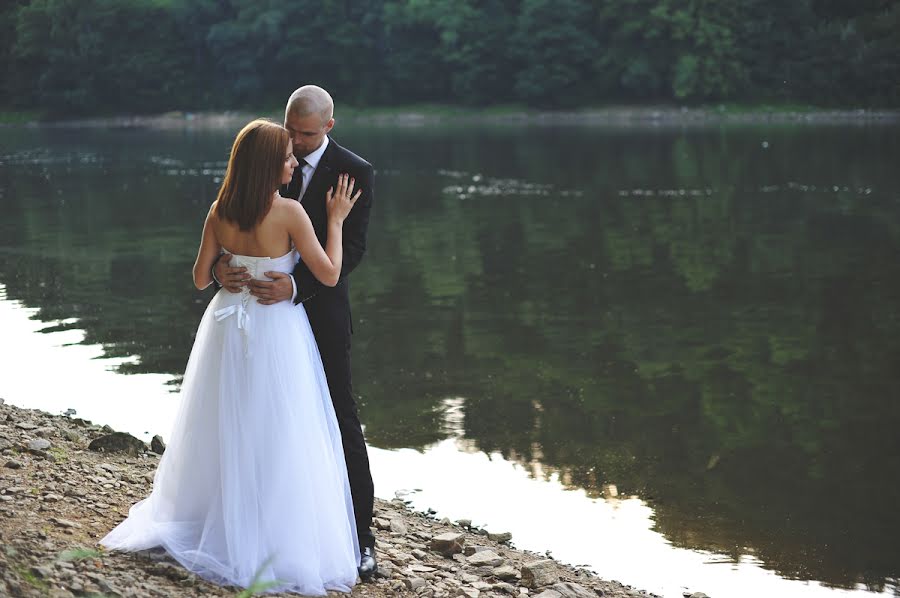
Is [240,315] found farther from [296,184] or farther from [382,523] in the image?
→ [382,523]

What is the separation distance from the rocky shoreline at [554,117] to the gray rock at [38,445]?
64654 millimetres

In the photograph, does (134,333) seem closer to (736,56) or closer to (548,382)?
(548,382)

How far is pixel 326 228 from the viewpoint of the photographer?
5.86 m

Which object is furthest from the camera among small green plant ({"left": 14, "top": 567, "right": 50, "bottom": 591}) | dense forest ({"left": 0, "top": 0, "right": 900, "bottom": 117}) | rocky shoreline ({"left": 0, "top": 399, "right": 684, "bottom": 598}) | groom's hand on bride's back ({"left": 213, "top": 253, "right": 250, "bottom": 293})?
dense forest ({"left": 0, "top": 0, "right": 900, "bottom": 117})

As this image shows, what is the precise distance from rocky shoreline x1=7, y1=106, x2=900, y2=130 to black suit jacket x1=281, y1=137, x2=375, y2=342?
6543 centimetres

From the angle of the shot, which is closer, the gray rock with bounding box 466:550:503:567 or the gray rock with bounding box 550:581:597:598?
the gray rock with bounding box 550:581:597:598

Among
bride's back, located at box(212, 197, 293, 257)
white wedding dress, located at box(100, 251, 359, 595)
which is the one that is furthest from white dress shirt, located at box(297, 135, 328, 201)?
white wedding dress, located at box(100, 251, 359, 595)

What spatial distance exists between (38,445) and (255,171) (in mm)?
3384

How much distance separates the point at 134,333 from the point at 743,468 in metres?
8.28

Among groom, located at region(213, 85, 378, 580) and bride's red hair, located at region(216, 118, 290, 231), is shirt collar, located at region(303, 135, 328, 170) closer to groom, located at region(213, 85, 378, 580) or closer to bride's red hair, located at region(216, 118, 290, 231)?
groom, located at region(213, 85, 378, 580)

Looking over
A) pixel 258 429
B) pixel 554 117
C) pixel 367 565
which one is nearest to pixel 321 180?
pixel 258 429

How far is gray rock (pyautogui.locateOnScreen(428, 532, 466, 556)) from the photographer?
7.08 meters

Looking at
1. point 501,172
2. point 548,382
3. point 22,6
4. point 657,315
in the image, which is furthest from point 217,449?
point 22,6

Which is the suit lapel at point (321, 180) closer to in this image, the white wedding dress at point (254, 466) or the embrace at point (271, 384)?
the embrace at point (271, 384)
